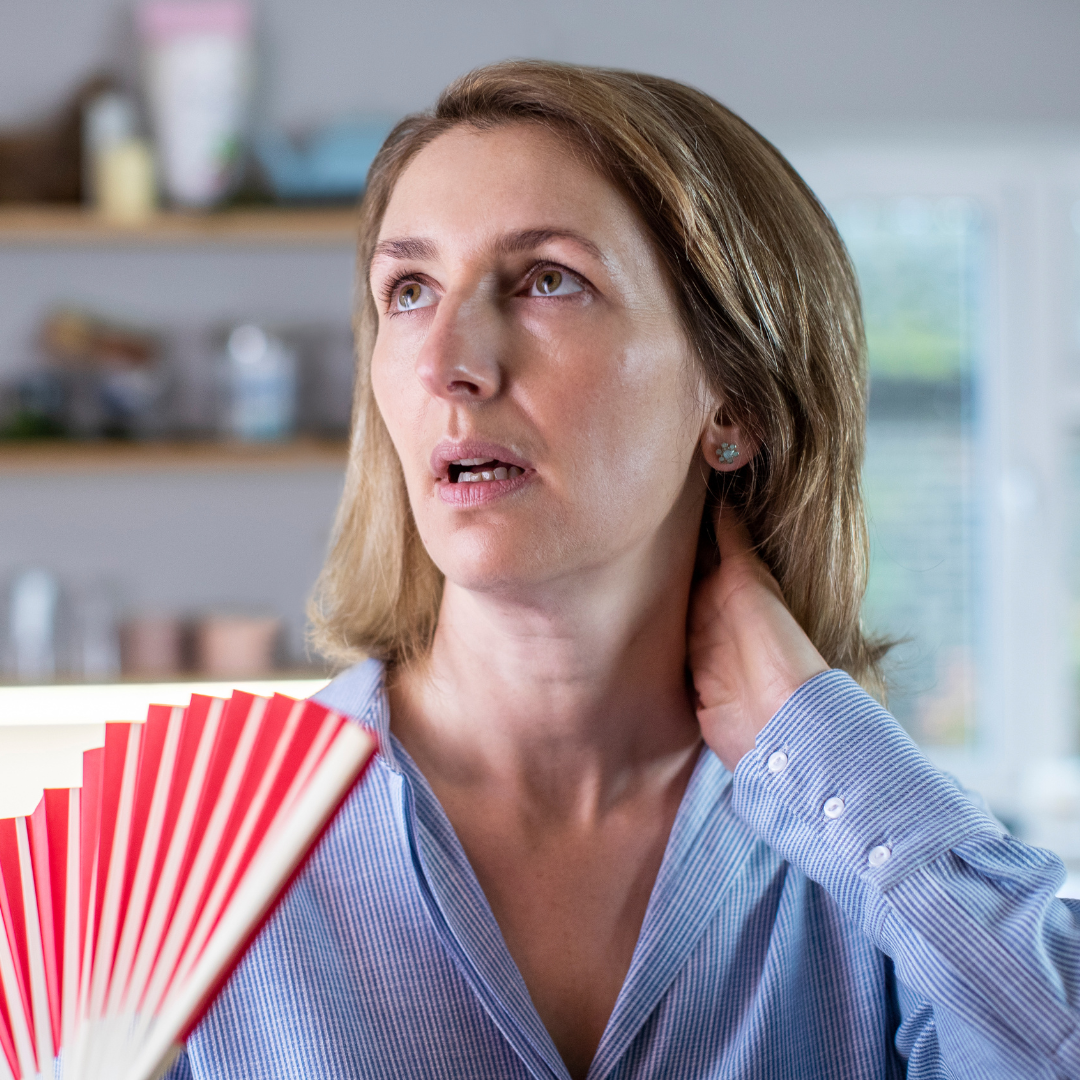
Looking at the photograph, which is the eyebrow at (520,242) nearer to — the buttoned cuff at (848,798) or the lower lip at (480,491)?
the lower lip at (480,491)

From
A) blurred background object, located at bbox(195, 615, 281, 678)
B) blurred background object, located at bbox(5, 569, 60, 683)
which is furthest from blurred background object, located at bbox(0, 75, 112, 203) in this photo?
blurred background object, located at bbox(195, 615, 281, 678)

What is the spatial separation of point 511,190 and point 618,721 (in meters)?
0.45

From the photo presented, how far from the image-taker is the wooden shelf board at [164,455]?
2.90 meters

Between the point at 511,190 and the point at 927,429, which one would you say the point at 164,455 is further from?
the point at 511,190

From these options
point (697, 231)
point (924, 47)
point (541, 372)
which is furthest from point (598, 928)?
point (924, 47)

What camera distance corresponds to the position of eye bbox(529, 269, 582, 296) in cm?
94

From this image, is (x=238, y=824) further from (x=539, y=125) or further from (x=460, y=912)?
(x=539, y=125)

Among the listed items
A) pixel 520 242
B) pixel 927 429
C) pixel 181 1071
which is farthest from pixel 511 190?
pixel 927 429

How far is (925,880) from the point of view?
870 millimetres

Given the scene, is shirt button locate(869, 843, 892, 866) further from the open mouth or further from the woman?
the open mouth

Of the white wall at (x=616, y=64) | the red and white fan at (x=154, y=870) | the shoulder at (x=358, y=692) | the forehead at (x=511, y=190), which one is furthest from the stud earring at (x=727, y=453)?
the white wall at (x=616, y=64)

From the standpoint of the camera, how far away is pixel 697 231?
0.98 m

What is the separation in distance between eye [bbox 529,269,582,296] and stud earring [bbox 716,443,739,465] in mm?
227

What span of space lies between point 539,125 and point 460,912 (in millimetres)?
621
